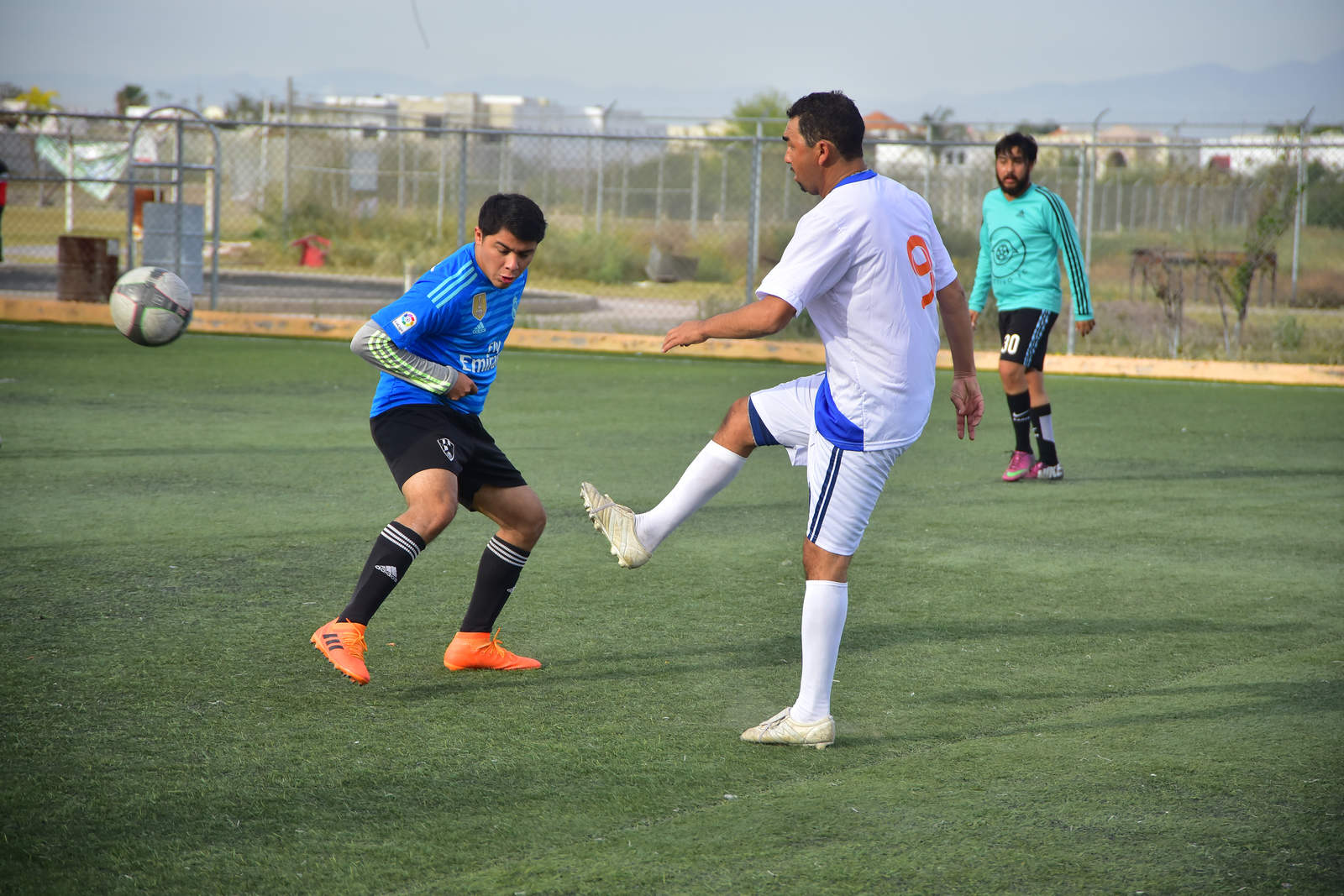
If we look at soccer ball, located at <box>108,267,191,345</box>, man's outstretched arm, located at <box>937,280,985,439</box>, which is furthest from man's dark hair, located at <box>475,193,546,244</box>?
soccer ball, located at <box>108,267,191,345</box>

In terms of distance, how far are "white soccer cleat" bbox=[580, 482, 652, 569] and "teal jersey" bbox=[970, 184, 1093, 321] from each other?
501 cm

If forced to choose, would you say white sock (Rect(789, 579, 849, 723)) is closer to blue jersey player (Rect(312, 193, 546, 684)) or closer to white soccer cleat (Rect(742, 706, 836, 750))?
white soccer cleat (Rect(742, 706, 836, 750))

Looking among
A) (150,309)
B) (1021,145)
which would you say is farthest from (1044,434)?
(150,309)

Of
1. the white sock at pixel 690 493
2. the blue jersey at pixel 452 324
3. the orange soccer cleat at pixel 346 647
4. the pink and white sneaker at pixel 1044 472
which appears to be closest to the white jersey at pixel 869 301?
the white sock at pixel 690 493

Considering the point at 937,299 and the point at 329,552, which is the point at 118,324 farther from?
the point at 937,299

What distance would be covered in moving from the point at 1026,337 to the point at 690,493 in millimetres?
5016

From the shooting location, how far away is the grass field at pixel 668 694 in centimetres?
312

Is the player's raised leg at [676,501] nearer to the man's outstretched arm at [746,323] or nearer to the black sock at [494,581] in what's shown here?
the black sock at [494,581]

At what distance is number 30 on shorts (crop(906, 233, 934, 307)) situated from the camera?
3.90m

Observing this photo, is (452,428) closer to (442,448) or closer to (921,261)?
(442,448)

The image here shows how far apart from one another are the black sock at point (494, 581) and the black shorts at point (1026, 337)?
16.6 feet

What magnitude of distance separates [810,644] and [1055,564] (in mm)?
2875

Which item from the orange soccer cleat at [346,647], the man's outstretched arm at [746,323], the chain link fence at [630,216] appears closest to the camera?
the man's outstretched arm at [746,323]

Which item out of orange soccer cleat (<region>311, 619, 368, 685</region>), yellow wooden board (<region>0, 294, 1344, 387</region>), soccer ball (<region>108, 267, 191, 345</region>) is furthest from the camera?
yellow wooden board (<region>0, 294, 1344, 387</region>)
